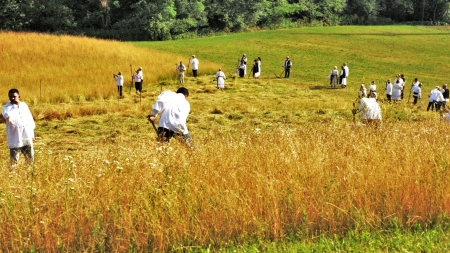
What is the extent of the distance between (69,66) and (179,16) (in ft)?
127

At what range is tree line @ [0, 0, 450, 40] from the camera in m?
65.6

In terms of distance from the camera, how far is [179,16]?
6938 cm

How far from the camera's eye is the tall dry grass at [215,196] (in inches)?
221

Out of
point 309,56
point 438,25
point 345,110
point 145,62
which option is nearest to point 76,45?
point 145,62

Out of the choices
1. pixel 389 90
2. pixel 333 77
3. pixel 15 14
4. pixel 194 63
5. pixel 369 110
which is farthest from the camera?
pixel 15 14

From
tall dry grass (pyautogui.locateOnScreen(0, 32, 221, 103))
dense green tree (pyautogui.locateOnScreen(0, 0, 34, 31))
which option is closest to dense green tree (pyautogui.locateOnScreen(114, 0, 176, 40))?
dense green tree (pyautogui.locateOnScreen(0, 0, 34, 31))

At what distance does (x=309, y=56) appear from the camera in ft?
156

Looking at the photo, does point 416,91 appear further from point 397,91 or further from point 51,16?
point 51,16

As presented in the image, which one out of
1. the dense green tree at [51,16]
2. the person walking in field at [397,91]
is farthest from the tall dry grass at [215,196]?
the dense green tree at [51,16]

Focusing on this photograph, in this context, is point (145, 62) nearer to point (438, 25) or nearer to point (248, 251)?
point (248, 251)

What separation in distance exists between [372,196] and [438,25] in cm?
8261

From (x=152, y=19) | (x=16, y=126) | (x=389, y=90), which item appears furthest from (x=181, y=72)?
(x=152, y=19)

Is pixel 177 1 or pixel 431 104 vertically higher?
pixel 177 1

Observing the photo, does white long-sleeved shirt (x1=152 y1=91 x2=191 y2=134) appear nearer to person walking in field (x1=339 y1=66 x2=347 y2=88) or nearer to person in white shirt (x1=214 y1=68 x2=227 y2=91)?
person in white shirt (x1=214 y1=68 x2=227 y2=91)
